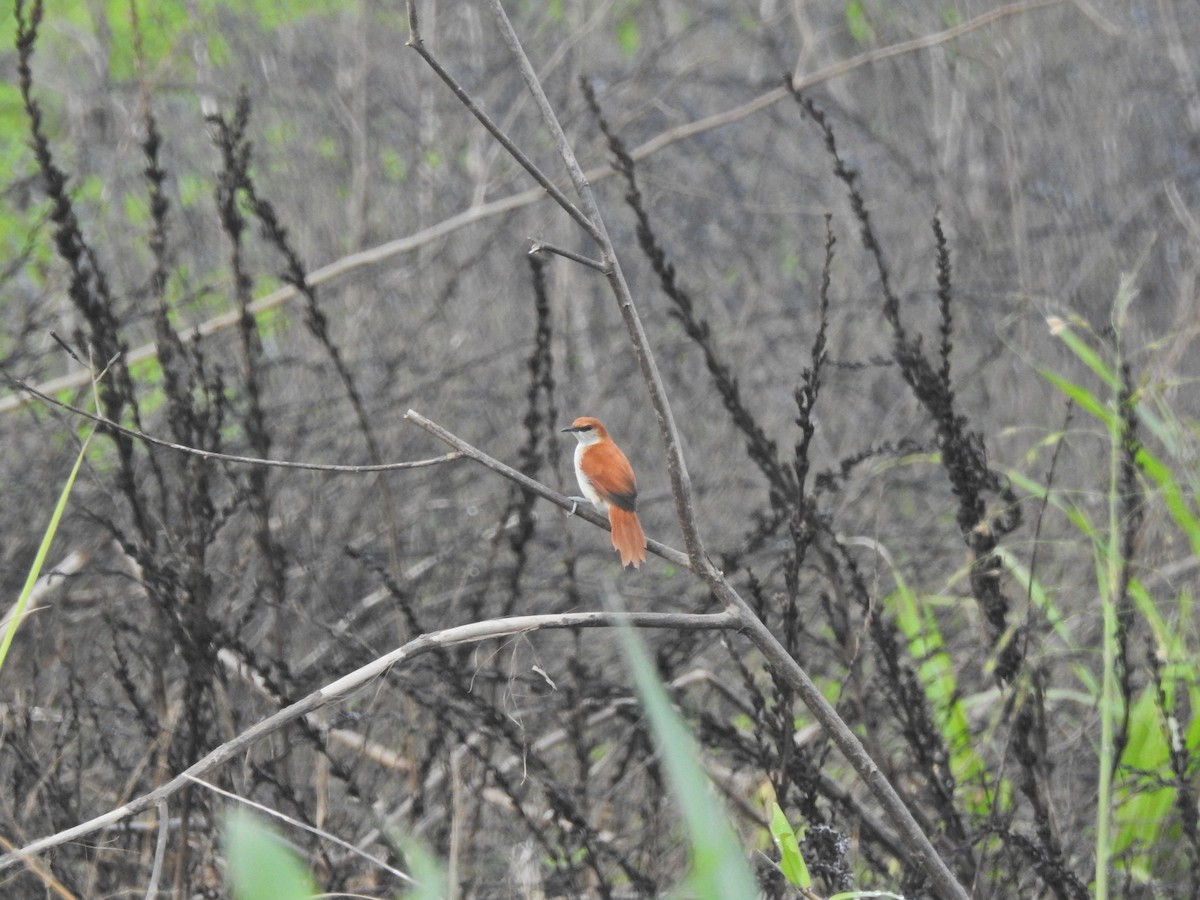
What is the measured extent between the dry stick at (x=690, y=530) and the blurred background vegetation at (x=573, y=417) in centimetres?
27

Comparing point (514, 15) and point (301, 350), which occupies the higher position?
point (514, 15)

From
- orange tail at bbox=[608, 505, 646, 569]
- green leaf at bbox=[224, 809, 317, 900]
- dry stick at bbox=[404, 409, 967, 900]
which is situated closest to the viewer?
green leaf at bbox=[224, 809, 317, 900]

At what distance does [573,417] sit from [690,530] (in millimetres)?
4947

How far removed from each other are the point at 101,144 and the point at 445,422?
2.83m

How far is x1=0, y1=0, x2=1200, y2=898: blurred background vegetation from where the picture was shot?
2559 mm

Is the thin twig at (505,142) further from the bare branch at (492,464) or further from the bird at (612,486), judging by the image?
the bird at (612,486)

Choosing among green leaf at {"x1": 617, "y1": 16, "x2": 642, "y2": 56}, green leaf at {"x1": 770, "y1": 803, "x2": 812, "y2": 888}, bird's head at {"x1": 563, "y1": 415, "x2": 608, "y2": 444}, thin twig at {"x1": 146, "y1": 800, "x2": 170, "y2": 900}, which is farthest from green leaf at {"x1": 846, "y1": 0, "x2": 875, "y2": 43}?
thin twig at {"x1": 146, "y1": 800, "x2": 170, "y2": 900}

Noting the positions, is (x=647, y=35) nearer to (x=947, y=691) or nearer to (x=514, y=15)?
(x=514, y=15)

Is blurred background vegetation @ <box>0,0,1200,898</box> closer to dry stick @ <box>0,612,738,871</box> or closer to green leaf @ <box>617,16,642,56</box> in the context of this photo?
green leaf @ <box>617,16,642,56</box>

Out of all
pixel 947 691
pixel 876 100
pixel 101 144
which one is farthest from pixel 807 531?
pixel 876 100

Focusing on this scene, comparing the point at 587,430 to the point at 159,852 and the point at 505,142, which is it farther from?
the point at 159,852

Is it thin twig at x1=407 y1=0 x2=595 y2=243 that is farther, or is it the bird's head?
the bird's head

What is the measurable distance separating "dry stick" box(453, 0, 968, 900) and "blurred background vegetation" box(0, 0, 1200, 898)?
0.27 meters

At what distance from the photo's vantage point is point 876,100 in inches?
342
